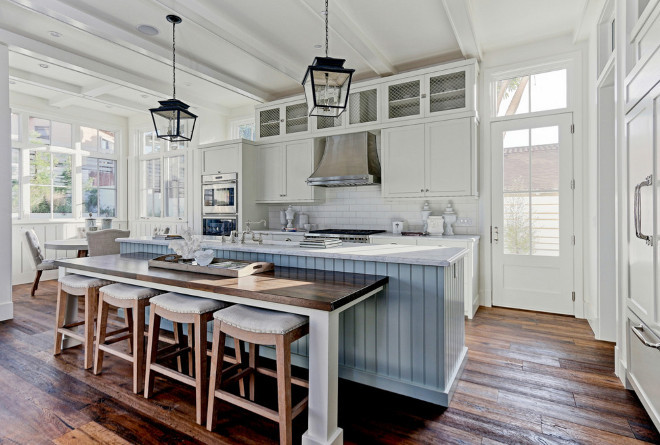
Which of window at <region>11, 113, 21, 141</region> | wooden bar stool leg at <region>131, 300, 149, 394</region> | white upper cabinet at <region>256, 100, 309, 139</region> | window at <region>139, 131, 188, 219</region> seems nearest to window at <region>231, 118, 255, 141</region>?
white upper cabinet at <region>256, 100, 309, 139</region>

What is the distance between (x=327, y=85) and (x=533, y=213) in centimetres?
313

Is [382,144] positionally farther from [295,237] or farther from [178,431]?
[178,431]

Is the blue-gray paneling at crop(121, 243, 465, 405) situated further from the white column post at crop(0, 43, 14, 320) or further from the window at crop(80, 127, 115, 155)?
the window at crop(80, 127, 115, 155)

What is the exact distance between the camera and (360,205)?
17.3 ft

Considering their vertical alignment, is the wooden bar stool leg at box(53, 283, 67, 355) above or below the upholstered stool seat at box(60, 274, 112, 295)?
below

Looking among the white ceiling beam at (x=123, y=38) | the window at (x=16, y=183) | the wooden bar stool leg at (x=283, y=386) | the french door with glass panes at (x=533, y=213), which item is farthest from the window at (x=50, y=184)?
the french door with glass panes at (x=533, y=213)

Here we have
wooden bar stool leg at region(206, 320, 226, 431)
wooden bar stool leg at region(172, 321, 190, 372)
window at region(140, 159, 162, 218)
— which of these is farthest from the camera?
window at region(140, 159, 162, 218)

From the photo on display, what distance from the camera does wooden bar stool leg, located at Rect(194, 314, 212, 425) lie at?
6.68 ft

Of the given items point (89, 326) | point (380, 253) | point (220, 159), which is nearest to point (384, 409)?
point (380, 253)

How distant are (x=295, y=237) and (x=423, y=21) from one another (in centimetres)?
298

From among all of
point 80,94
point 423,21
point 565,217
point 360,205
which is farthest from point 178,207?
point 565,217

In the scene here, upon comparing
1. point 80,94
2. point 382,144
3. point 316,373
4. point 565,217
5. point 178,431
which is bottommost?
point 178,431

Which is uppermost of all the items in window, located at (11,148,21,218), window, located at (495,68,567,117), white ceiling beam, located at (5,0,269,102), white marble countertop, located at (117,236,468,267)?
white ceiling beam, located at (5,0,269,102)

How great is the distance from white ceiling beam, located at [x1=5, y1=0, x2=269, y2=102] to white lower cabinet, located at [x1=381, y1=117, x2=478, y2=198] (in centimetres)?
233
